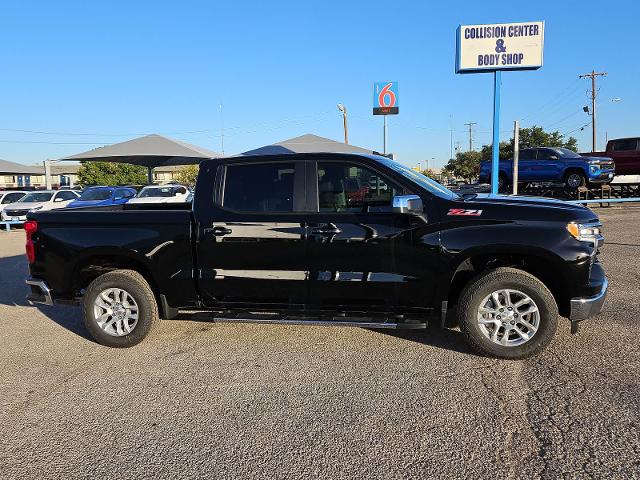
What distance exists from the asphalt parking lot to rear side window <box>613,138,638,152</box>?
16.9 meters

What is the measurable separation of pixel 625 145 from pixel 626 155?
0.53 meters

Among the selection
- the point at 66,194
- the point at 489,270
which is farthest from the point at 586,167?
the point at 66,194

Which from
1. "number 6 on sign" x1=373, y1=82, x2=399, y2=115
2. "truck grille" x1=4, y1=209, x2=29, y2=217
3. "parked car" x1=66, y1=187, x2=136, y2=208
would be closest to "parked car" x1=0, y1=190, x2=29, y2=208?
"truck grille" x1=4, y1=209, x2=29, y2=217

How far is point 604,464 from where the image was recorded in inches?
105

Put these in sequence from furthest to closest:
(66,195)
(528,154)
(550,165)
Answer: (66,195)
(528,154)
(550,165)

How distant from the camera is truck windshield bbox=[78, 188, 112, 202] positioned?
1870 cm

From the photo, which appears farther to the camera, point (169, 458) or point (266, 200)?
point (266, 200)

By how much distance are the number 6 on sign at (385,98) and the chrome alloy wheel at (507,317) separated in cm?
2085

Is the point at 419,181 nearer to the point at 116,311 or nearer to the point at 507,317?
the point at 507,317

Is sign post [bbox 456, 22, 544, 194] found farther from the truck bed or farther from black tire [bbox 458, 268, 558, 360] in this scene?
the truck bed

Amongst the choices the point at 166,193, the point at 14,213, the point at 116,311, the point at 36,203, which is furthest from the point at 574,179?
the point at 14,213

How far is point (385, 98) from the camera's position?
78.2 ft

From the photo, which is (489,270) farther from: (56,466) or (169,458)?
(56,466)

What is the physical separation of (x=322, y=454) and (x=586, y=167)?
16.8 metres
